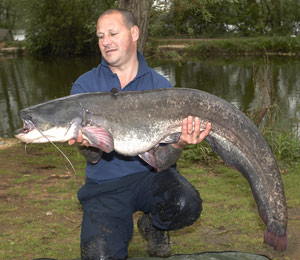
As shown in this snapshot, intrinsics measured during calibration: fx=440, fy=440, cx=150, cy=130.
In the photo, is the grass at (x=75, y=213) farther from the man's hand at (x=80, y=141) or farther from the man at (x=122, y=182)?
the man's hand at (x=80, y=141)

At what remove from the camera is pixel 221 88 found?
16.8 meters

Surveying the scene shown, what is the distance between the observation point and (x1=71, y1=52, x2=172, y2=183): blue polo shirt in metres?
3.26

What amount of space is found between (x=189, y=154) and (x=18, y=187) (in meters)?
2.46

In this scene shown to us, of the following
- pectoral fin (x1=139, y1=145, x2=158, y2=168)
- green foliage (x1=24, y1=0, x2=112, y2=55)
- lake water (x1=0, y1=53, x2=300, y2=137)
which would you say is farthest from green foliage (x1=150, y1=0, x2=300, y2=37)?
pectoral fin (x1=139, y1=145, x2=158, y2=168)

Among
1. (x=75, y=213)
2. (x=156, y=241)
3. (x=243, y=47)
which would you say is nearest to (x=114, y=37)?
Result: (x=156, y=241)

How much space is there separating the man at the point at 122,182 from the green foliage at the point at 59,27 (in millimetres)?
30313

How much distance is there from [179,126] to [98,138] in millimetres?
539

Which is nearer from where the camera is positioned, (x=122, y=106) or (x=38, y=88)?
(x=122, y=106)

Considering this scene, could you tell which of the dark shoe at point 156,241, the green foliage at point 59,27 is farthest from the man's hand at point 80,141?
the green foliage at point 59,27

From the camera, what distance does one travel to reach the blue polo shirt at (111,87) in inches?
128

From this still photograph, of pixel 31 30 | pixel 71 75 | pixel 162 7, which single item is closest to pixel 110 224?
pixel 162 7

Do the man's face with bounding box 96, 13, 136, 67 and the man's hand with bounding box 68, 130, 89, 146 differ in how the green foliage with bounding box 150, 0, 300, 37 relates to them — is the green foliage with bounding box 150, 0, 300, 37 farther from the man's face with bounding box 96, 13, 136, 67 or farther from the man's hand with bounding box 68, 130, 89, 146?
the man's hand with bounding box 68, 130, 89, 146

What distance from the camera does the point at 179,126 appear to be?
289cm

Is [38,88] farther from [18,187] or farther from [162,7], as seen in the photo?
[18,187]
